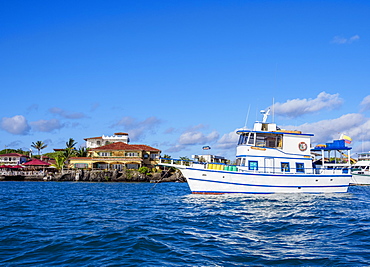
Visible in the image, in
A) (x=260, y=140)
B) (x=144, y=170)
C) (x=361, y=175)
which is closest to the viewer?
(x=260, y=140)

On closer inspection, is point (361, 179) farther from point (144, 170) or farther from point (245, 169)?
point (245, 169)

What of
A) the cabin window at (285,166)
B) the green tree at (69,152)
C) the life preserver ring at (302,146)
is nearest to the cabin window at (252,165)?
the cabin window at (285,166)

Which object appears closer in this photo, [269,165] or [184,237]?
[184,237]

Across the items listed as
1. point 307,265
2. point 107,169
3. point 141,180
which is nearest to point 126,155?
point 107,169

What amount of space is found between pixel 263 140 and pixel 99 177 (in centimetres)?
4394

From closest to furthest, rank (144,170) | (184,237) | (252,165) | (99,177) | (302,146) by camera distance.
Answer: (184,237) → (252,165) → (302,146) → (99,177) → (144,170)

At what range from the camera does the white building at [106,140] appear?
287 feet

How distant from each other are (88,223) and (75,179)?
55305 millimetres

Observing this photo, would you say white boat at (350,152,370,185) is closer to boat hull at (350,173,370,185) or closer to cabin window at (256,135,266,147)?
boat hull at (350,173,370,185)

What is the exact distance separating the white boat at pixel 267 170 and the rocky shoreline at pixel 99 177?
36.3 meters

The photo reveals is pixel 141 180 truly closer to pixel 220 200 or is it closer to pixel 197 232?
pixel 220 200

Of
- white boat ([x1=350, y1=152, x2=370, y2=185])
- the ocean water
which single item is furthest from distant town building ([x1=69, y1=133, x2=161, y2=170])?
the ocean water

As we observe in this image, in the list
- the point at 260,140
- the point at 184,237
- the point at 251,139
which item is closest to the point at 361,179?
the point at 260,140

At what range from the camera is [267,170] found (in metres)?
27.1
